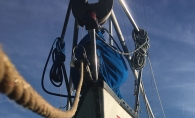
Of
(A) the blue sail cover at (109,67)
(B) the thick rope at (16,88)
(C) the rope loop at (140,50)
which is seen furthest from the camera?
(C) the rope loop at (140,50)

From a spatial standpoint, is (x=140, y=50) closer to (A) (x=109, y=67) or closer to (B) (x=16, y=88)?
(A) (x=109, y=67)

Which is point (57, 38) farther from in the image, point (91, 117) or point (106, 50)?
point (91, 117)

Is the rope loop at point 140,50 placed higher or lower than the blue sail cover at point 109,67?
higher

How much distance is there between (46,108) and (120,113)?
4348mm

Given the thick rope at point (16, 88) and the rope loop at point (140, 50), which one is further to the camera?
the rope loop at point (140, 50)

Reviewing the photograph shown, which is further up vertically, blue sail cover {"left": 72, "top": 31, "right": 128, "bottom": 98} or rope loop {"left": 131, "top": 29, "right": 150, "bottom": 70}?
rope loop {"left": 131, "top": 29, "right": 150, "bottom": 70}

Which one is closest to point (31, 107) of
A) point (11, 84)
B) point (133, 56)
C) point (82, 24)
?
point (11, 84)

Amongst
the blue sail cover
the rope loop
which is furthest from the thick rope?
the rope loop

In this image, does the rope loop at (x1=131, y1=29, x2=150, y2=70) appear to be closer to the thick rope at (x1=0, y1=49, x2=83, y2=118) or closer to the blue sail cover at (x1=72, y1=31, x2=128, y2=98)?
the blue sail cover at (x1=72, y1=31, x2=128, y2=98)

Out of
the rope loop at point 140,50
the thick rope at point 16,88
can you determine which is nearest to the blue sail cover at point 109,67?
the rope loop at point 140,50

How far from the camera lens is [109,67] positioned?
6547mm

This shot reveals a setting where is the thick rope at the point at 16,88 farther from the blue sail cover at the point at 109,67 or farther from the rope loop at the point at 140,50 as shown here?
the rope loop at the point at 140,50

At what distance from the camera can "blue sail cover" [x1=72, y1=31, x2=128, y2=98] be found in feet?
20.9

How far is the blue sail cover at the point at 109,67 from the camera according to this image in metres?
6.37
